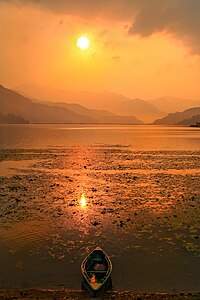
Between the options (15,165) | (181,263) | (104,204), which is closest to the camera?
(181,263)

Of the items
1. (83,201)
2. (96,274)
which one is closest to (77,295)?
(96,274)

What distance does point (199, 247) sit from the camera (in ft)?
70.7

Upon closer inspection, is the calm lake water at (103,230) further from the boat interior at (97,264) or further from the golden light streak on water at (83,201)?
the boat interior at (97,264)

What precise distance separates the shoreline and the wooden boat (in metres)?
0.39

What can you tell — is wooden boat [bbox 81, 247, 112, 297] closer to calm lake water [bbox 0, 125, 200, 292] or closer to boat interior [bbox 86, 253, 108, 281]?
boat interior [bbox 86, 253, 108, 281]

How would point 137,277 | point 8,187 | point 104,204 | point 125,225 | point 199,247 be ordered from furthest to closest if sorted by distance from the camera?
point 8,187
point 104,204
point 125,225
point 199,247
point 137,277

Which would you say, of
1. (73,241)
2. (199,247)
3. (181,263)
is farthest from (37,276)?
(199,247)

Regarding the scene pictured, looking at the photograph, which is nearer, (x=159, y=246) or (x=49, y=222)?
(x=159, y=246)

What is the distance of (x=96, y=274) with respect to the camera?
53.9ft

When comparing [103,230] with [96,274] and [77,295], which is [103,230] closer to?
[96,274]

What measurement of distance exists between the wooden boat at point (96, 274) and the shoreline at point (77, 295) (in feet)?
1.27

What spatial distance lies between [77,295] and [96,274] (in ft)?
5.44

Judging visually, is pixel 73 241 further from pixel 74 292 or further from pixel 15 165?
pixel 15 165

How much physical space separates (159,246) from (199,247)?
2.72 metres
